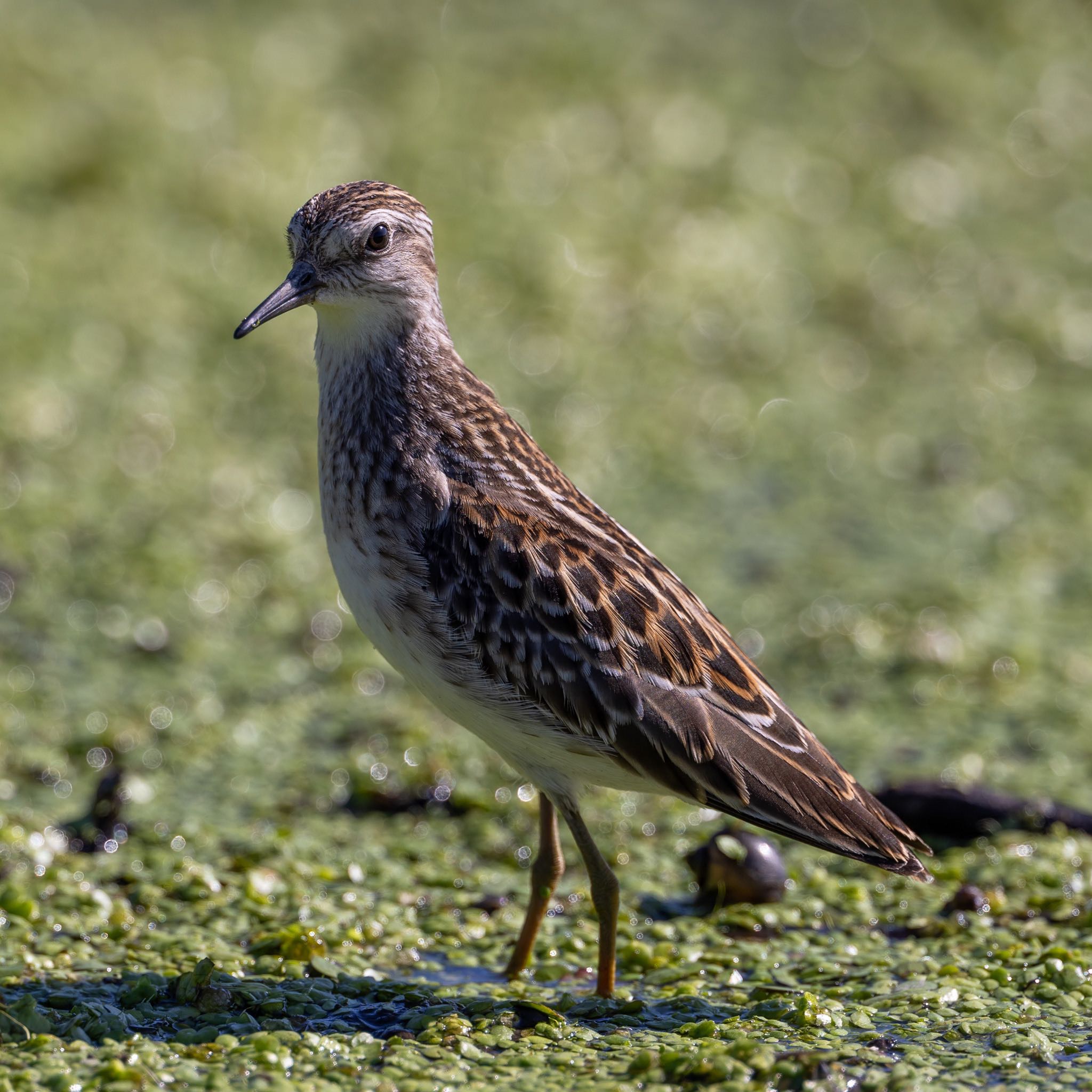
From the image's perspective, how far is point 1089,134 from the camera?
12930 millimetres

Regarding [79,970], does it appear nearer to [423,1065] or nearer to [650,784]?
[423,1065]

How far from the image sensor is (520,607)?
4.96m

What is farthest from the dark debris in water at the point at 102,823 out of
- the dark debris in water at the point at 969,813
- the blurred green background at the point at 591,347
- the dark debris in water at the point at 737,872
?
the dark debris in water at the point at 969,813

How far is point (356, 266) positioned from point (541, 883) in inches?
86.0

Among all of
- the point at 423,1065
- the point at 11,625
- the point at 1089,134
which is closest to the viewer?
the point at 423,1065

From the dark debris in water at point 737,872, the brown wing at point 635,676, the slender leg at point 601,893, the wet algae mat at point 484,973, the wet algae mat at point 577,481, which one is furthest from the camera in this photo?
the dark debris in water at point 737,872

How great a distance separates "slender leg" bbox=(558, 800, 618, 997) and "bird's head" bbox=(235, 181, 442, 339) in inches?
69.7

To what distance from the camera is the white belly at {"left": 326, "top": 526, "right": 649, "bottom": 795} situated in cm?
493

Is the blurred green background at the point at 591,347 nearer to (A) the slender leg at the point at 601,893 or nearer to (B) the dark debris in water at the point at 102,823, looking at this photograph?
(B) the dark debris in water at the point at 102,823

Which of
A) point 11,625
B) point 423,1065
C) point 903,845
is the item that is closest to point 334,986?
point 423,1065

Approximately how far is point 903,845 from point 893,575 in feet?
12.5

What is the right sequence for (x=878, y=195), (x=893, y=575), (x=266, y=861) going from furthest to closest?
(x=878, y=195) < (x=893, y=575) < (x=266, y=861)

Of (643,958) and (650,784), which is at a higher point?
(650,784)

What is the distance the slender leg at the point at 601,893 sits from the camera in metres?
5.17
